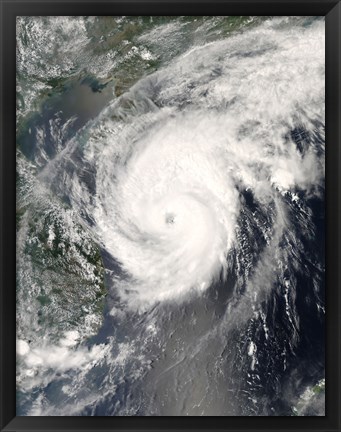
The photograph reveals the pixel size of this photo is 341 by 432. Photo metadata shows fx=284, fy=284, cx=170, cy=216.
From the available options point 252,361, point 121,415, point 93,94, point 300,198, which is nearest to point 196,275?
point 252,361

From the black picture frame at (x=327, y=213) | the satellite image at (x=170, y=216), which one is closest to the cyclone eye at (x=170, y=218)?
the satellite image at (x=170, y=216)

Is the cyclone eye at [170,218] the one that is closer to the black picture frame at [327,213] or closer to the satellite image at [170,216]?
the satellite image at [170,216]

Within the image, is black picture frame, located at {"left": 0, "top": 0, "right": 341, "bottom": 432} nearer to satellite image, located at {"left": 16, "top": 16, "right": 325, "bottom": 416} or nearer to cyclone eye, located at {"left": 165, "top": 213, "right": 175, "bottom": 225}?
satellite image, located at {"left": 16, "top": 16, "right": 325, "bottom": 416}

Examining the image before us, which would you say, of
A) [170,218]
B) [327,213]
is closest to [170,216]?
[170,218]

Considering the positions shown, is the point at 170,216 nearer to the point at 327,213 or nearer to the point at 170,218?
the point at 170,218

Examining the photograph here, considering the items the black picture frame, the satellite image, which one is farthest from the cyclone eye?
the black picture frame

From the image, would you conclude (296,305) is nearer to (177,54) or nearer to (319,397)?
(319,397)
